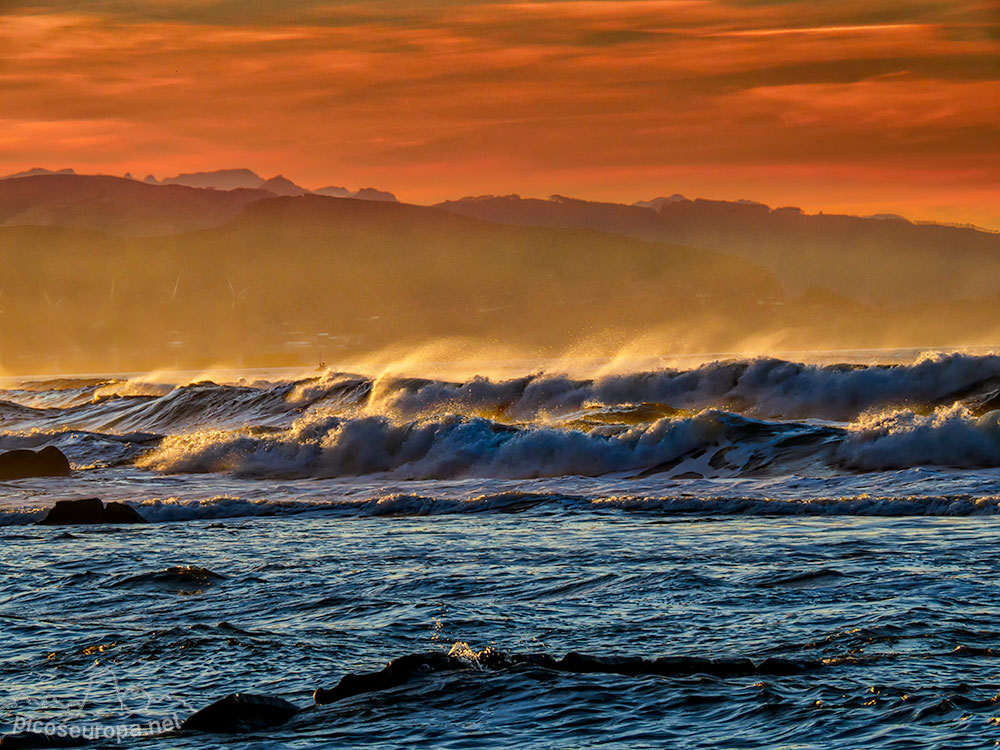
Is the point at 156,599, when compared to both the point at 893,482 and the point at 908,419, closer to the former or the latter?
the point at 893,482

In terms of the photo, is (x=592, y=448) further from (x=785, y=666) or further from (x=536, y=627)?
(x=785, y=666)

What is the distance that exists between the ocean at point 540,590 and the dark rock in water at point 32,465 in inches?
29.5

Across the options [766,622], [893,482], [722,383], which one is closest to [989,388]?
[722,383]

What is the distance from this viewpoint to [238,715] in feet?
28.0

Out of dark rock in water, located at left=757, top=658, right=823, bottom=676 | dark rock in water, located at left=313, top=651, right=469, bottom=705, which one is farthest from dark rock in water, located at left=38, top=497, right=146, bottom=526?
dark rock in water, located at left=757, top=658, right=823, bottom=676

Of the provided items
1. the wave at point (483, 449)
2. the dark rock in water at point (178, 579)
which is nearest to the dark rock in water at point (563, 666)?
the dark rock in water at point (178, 579)

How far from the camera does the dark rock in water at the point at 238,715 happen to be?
846 cm

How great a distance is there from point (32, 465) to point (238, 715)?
2544 cm

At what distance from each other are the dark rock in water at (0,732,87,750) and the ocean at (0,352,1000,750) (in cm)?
11

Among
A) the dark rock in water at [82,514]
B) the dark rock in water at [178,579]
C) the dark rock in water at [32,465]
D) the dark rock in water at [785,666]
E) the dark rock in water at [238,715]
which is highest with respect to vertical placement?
the dark rock in water at [32,465]

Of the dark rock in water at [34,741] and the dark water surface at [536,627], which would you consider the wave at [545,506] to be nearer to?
the dark water surface at [536,627]

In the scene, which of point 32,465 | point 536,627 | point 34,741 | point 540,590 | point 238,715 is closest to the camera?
point 34,741

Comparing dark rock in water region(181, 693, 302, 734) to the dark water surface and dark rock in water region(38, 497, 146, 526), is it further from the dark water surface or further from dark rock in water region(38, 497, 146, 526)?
dark rock in water region(38, 497, 146, 526)

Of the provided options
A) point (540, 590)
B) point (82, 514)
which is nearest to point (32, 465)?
point (82, 514)
